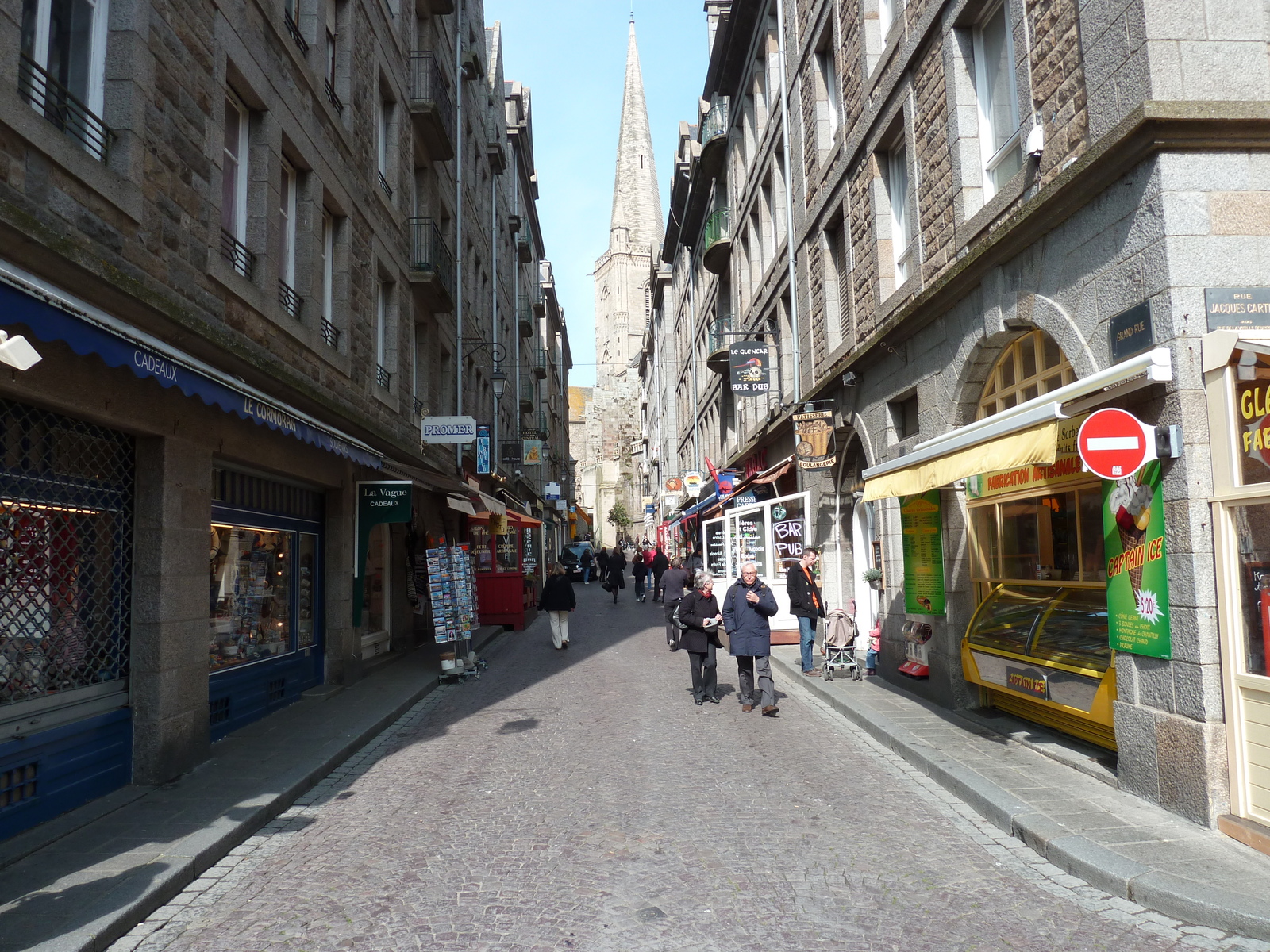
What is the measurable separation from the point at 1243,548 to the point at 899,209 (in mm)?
7669

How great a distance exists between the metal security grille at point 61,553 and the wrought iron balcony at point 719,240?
20.4 meters

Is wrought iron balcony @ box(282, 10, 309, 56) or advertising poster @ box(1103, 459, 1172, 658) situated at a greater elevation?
wrought iron balcony @ box(282, 10, 309, 56)

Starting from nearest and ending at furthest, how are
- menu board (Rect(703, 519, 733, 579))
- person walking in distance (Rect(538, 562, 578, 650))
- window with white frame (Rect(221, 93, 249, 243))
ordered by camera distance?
1. window with white frame (Rect(221, 93, 249, 243))
2. person walking in distance (Rect(538, 562, 578, 650))
3. menu board (Rect(703, 519, 733, 579))

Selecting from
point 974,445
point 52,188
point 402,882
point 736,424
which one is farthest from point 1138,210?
point 736,424

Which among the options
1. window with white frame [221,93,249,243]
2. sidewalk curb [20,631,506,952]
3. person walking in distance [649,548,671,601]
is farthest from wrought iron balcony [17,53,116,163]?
person walking in distance [649,548,671,601]

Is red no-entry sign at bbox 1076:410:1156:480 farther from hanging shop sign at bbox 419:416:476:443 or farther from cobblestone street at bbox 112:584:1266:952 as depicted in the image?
hanging shop sign at bbox 419:416:476:443

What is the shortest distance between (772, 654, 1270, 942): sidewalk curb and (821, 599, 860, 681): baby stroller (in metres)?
4.09

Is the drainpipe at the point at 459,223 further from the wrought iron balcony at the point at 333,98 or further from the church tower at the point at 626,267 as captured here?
the church tower at the point at 626,267

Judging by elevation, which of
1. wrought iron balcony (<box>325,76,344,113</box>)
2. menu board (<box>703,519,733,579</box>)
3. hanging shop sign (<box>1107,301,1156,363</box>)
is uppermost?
wrought iron balcony (<box>325,76,344,113</box>)

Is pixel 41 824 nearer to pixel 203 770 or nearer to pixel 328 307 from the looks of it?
pixel 203 770

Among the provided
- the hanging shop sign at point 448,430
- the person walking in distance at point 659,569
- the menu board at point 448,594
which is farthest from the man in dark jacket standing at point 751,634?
the person walking in distance at point 659,569

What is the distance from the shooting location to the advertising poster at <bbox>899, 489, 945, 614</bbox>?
33.2 feet

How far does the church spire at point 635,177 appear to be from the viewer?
10406 centimetres

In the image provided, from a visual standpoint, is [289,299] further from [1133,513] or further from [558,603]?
[1133,513]
